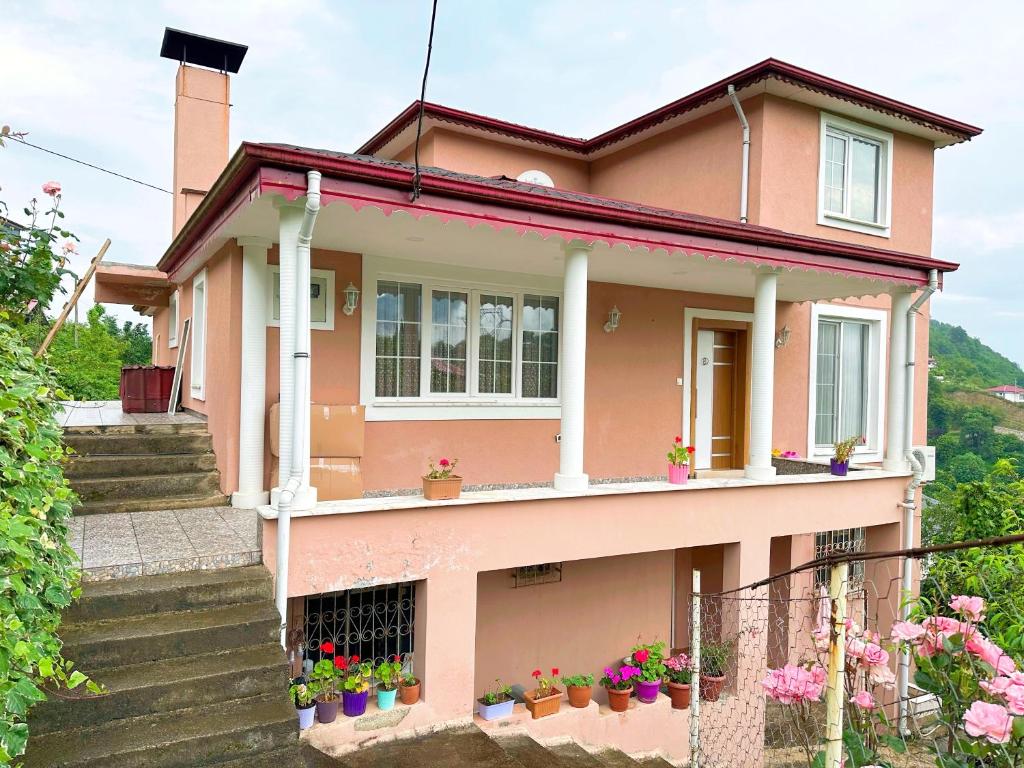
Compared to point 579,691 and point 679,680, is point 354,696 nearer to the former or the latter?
point 579,691

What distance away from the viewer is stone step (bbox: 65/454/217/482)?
6.55 metres

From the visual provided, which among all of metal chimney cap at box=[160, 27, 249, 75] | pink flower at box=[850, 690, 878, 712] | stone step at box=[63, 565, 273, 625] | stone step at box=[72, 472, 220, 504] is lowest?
stone step at box=[63, 565, 273, 625]

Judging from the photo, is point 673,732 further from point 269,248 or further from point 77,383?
point 77,383

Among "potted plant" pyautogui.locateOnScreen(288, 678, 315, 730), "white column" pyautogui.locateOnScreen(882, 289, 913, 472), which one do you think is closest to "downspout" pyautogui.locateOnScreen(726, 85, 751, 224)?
"white column" pyautogui.locateOnScreen(882, 289, 913, 472)

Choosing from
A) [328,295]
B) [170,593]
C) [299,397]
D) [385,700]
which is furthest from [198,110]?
[385,700]

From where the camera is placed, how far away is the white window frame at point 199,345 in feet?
27.2

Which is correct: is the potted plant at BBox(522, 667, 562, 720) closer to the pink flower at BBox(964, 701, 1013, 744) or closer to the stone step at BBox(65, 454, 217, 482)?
the stone step at BBox(65, 454, 217, 482)

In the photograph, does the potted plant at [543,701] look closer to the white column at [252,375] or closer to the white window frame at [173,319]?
the white column at [252,375]

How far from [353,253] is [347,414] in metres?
1.87

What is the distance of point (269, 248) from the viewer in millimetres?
6785

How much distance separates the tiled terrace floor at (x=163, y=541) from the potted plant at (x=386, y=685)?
1377mm

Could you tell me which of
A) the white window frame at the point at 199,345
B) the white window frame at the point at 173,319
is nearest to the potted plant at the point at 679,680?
the white window frame at the point at 199,345

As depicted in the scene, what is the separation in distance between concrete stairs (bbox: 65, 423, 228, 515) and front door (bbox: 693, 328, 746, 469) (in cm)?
675

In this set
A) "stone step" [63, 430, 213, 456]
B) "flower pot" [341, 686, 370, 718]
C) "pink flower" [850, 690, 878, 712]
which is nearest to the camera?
"pink flower" [850, 690, 878, 712]
